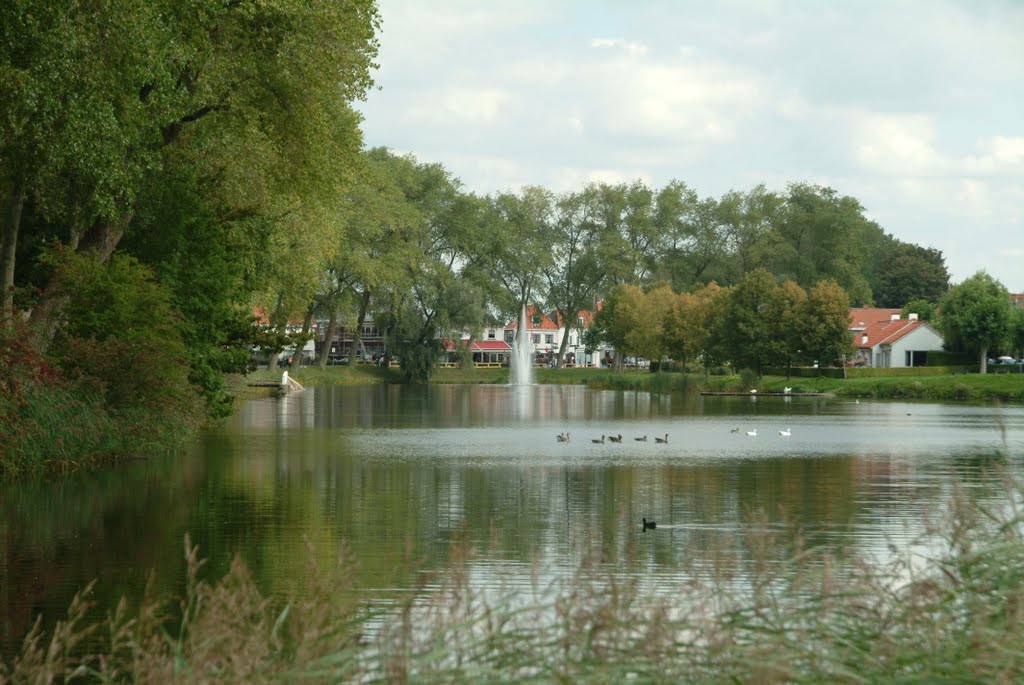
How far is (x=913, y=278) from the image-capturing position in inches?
5556

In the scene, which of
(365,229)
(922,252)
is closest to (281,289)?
(365,229)

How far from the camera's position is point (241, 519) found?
20234mm

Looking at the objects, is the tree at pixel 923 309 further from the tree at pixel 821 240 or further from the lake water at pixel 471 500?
the lake water at pixel 471 500

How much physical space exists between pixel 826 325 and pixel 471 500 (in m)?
67.5

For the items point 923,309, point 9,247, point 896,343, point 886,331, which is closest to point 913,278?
point 923,309

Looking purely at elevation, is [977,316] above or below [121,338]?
above

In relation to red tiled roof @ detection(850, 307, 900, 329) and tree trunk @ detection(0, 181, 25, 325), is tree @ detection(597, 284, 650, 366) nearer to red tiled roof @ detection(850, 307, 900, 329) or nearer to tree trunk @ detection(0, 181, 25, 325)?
red tiled roof @ detection(850, 307, 900, 329)

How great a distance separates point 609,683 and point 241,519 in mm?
14690

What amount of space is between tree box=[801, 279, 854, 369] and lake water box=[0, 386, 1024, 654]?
3974 cm

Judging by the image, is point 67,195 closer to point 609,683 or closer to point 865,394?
point 609,683

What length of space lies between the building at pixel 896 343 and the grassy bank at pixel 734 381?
637 inches

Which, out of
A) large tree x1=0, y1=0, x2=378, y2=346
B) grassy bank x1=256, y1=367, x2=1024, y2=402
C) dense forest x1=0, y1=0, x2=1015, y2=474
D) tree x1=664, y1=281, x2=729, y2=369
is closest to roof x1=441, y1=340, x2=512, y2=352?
grassy bank x1=256, y1=367, x2=1024, y2=402

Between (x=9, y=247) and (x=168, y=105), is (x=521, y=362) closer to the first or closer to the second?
(x=168, y=105)

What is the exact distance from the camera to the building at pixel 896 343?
107 m
